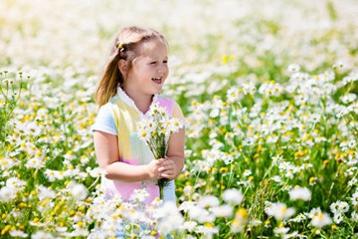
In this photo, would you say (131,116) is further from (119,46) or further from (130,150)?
(119,46)

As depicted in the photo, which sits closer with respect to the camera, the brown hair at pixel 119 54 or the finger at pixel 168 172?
the finger at pixel 168 172

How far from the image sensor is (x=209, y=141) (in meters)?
4.68

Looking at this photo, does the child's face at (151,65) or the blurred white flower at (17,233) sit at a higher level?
the child's face at (151,65)

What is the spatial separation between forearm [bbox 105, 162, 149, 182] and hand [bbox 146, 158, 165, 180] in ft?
0.06

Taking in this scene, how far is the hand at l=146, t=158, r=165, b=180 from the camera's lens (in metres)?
2.86

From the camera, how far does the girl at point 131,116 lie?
3027 mm

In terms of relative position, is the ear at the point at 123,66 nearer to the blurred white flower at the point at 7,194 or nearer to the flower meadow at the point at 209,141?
the flower meadow at the point at 209,141

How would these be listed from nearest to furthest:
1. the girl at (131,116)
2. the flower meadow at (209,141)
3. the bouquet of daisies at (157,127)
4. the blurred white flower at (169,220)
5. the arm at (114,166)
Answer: the blurred white flower at (169,220) → the flower meadow at (209,141) → the bouquet of daisies at (157,127) → the arm at (114,166) → the girl at (131,116)

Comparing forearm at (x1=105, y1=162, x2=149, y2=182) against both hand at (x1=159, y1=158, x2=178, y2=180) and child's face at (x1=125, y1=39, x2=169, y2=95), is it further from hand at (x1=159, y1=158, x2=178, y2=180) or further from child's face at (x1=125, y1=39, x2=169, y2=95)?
child's face at (x1=125, y1=39, x2=169, y2=95)

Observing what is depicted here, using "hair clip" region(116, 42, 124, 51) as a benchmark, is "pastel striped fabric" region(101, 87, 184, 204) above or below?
below

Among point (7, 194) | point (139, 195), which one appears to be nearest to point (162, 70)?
point (139, 195)

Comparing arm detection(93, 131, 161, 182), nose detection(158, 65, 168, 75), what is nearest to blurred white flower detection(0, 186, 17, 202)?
arm detection(93, 131, 161, 182)

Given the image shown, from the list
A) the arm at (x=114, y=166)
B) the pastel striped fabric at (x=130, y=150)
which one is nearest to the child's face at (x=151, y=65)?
the pastel striped fabric at (x=130, y=150)

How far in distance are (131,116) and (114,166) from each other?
0.75 ft
